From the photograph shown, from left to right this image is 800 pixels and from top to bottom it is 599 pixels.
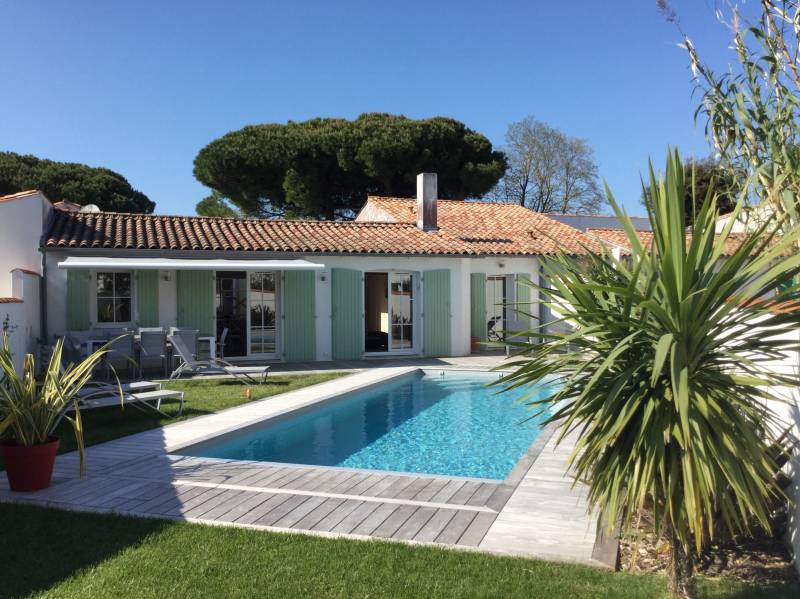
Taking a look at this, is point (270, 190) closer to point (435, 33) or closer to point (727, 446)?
point (435, 33)

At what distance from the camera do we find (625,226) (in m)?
4.77

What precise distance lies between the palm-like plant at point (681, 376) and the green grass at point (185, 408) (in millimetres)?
8372

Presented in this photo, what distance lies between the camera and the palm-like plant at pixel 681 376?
4.01m

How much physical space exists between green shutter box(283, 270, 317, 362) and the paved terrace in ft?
36.9

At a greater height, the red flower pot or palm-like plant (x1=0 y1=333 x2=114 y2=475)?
palm-like plant (x1=0 y1=333 x2=114 y2=475)

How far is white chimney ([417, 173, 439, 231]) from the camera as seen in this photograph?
24906 millimetres

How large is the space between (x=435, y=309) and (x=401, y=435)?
10.1 metres

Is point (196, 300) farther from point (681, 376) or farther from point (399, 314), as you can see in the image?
point (681, 376)

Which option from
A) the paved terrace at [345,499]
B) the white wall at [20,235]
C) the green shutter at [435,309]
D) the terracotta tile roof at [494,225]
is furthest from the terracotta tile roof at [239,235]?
the paved terrace at [345,499]

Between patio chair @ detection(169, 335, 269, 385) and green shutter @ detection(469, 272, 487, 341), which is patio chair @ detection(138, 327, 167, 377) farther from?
green shutter @ detection(469, 272, 487, 341)

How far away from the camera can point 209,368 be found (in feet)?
57.6

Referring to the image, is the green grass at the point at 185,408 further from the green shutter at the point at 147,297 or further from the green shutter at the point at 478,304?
the green shutter at the point at 478,304

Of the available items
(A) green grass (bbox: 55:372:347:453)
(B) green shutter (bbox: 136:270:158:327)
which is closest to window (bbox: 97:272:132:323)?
(B) green shutter (bbox: 136:270:158:327)

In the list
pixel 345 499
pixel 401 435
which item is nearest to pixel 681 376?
pixel 345 499
